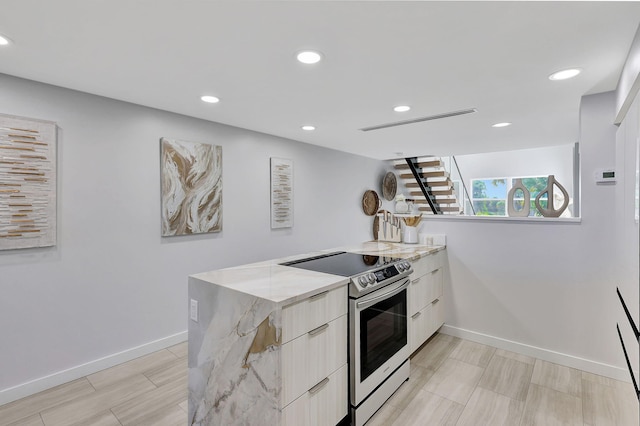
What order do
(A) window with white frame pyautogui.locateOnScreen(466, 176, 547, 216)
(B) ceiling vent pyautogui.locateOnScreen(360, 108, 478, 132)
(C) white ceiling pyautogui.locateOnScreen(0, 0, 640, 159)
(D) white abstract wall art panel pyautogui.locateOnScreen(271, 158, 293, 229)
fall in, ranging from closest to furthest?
(C) white ceiling pyautogui.locateOnScreen(0, 0, 640, 159) → (B) ceiling vent pyautogui.locateOnScreen(360, 108, 478, 132) → (D) white abstract wall art panel pyautogui.locateOnScreen(271, 158, 293, 229) → (A) window with white frame pyautogui.locateOnScreen(466, 176, 547, 216)

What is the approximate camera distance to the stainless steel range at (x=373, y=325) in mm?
1859

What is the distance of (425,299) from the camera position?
289cm

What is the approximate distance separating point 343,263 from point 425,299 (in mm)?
1072

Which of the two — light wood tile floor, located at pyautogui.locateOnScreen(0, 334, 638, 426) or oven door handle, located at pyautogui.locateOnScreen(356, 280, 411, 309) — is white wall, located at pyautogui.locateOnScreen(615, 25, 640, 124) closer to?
oven door handle, located at pyautogui.locateOnScreen(356, 280, 411, 309)

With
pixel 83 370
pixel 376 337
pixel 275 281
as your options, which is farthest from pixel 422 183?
pixel 83 370

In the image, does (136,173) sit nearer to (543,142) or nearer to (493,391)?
(493,391)

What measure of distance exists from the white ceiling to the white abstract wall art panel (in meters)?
1.03

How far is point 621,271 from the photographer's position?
2033 millimetres

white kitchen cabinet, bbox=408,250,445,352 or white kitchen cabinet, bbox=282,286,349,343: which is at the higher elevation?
white kitchen cabinet, bbox=282,286,349,343

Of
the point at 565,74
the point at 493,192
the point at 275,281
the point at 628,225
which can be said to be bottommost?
the point at 275,281

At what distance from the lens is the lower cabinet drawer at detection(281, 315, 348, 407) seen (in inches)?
57.8

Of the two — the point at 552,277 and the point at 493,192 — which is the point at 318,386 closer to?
the point at 552,277

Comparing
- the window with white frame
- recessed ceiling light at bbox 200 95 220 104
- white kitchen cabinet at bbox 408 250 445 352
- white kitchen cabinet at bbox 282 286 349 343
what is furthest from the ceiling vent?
the window with white frame

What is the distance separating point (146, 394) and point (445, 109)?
3.35m
